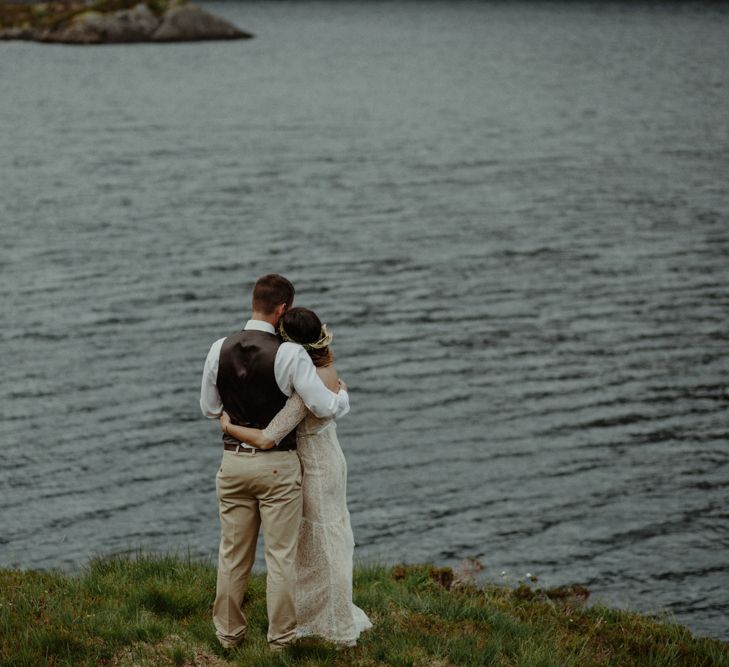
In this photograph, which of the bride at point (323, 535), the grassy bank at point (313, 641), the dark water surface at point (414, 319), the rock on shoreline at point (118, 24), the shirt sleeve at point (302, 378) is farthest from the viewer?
the rock on shoreline at point (118, 24)

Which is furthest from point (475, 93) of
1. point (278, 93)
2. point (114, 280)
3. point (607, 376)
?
point (607, 376)

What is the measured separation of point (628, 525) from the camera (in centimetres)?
1346

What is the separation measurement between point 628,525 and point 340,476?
272 inches

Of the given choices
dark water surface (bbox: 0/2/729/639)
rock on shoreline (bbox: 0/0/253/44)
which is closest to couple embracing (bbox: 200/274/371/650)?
dark water surface (bbox: 0/2/729/639)

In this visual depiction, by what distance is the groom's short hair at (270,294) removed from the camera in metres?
7.37

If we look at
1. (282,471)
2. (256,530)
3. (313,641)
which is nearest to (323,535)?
(256,530)

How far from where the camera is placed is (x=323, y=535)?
7734 millimetres

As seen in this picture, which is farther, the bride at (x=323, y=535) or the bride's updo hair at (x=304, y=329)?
the bride at (x=323, y=535)

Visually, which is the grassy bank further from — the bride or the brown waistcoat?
the brown waistcoat

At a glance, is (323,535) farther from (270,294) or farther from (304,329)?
(270,294)

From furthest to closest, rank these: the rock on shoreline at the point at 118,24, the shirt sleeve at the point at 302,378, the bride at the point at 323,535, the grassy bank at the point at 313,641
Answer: the rock on shoreline at the point at 118,24 → the bride at the point at 323,535 → the grassy bank at the point at 313,641 → the shirt sleeve at the point at 302,378

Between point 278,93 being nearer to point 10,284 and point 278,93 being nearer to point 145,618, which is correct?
point 10,284

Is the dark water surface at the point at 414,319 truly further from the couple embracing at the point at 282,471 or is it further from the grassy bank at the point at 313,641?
the couple embracing at the point at 282,471

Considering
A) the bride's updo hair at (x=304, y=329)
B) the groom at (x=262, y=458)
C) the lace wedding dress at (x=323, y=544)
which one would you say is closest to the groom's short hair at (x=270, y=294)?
the groom at (x=262, y=458)
